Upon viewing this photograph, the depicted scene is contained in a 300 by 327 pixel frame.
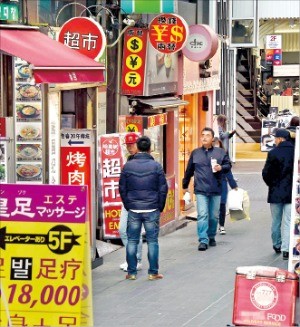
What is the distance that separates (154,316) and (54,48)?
336 centimetres

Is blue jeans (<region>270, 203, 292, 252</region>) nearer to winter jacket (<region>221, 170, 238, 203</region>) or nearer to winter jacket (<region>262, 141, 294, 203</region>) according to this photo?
winter jacket (<region>262, 141, 294, 203</region>)

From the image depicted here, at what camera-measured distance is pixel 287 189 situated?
50.1 feet

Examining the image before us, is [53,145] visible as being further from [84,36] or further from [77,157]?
[84,36]

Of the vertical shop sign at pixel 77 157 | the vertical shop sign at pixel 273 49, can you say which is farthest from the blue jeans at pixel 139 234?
the vertical shop sign at pixel 273 49

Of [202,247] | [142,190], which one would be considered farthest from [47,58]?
[202,247]

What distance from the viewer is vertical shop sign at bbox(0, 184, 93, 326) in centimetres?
897

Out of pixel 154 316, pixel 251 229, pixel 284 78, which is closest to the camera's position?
pixel 154 316

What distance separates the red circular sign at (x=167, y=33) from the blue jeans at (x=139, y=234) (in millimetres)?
4922

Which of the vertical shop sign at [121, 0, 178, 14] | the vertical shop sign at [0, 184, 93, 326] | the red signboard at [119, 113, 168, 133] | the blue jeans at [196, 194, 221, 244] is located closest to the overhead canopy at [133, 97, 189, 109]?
the red signboard at [119, 113, 168, 133]

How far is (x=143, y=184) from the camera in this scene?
43.9 ft

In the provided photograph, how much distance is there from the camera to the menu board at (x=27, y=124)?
14.0m

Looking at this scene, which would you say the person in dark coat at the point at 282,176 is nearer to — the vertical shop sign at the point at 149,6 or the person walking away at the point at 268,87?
the vertical shop sign at the point at 149,6

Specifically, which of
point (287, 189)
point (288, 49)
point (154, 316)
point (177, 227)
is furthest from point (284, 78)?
point (154, 316)

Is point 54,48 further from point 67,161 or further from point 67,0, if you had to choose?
point 67,0
